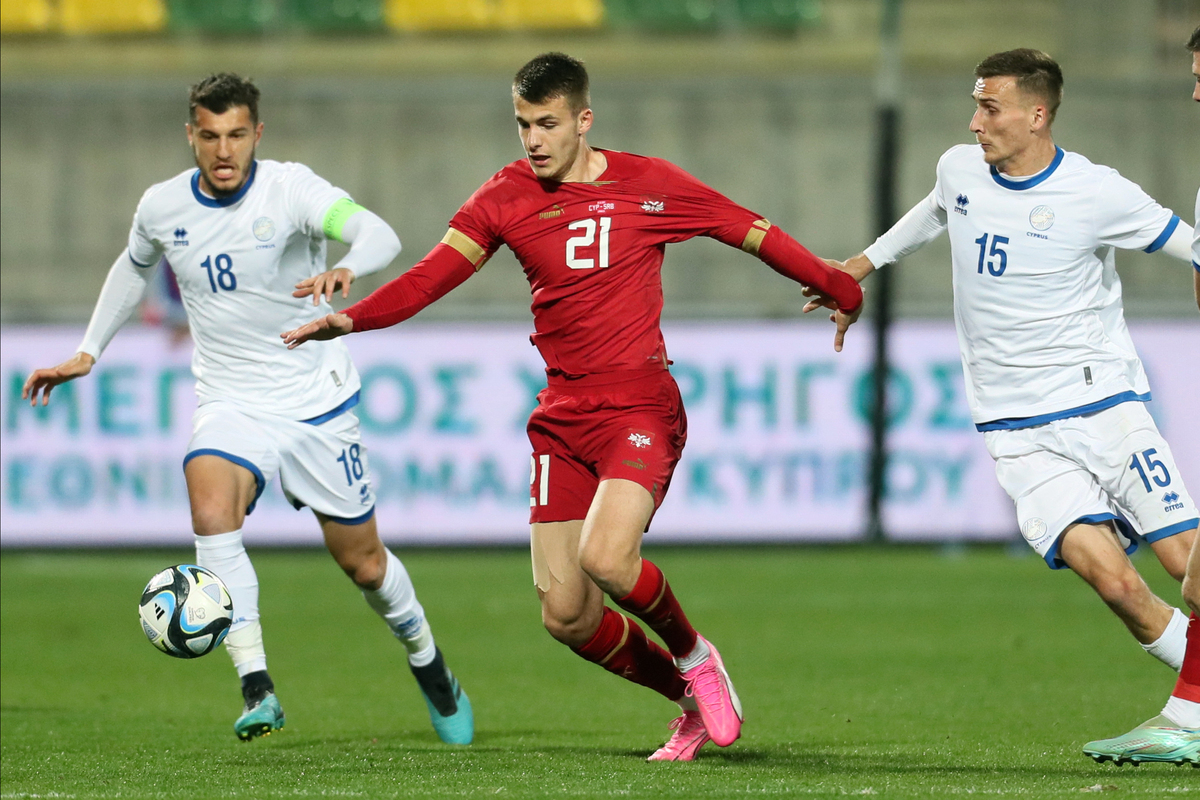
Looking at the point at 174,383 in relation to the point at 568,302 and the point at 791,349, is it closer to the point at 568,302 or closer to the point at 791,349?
the point at 791,349

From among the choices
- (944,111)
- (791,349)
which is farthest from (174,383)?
(944,111)

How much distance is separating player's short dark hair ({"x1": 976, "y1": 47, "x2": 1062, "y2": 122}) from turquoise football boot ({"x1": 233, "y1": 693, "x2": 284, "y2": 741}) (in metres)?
3.25

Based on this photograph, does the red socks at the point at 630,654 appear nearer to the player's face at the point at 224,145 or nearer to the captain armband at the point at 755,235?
the captain armband at the point at 755,235

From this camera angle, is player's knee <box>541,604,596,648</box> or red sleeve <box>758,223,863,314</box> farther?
red sleeve <box>758,223,863,314</box>

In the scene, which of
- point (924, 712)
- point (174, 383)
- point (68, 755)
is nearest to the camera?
point (68, 755)

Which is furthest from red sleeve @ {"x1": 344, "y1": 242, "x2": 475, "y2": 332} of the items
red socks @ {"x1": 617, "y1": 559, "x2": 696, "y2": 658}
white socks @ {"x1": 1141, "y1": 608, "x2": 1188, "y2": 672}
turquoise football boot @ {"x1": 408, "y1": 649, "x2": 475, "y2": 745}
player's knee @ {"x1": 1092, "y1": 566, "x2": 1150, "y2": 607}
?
white socks @ {"x1": 1141, "y1": 608, "x2": 1188, "y2": 672}

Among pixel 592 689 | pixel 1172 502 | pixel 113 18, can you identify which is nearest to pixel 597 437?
pixel 1172 502

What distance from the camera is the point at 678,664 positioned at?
5555 millimetres

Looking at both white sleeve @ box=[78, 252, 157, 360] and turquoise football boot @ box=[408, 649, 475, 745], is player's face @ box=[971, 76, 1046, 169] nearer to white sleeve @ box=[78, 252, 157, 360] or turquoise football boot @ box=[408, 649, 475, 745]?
turquoise football boot @ box=[408, 649, 475, 745]

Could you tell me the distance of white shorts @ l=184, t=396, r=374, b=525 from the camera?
621 cm

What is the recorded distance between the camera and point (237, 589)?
6.07 metres

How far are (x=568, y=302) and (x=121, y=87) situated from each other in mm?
11733

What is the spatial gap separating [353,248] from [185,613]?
1375mm

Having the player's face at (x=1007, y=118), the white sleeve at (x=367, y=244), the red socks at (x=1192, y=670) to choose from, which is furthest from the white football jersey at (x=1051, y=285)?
the white sleeve at (x=367, y=244)
